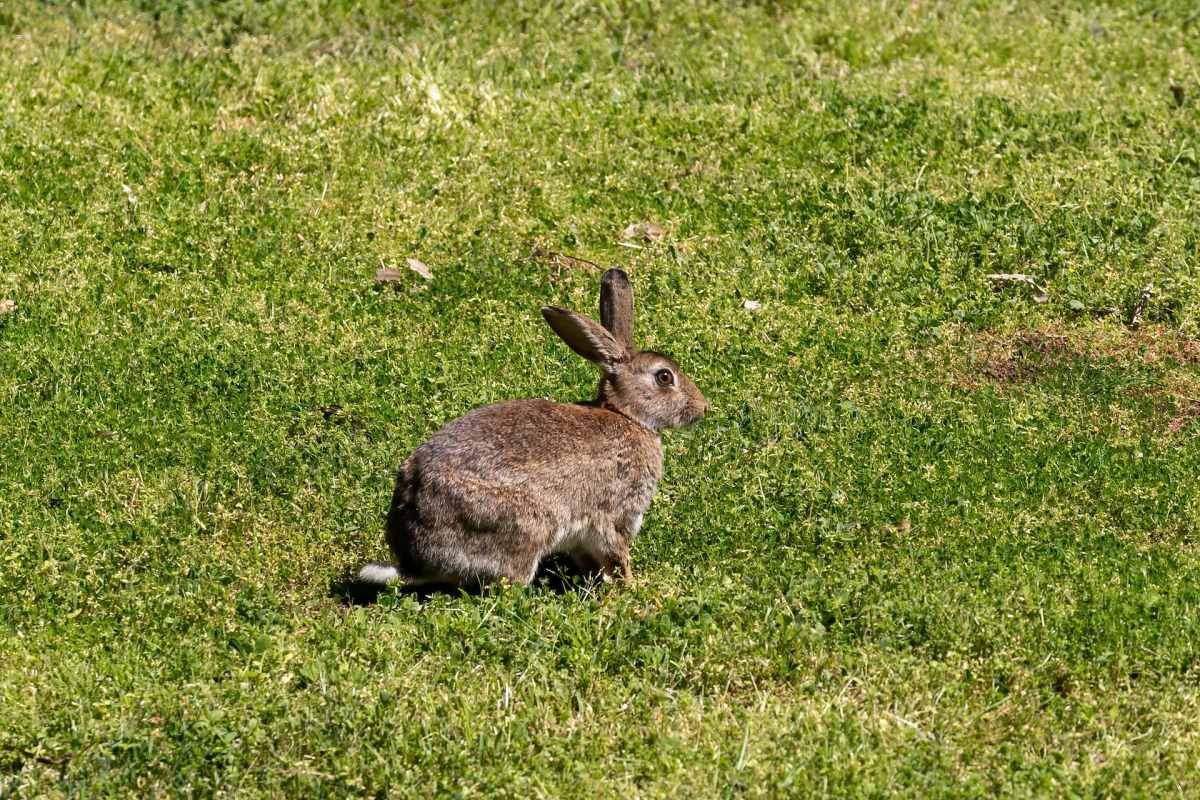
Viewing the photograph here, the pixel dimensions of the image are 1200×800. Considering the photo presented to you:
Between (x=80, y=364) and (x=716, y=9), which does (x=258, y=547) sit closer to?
(x=80, y=364)

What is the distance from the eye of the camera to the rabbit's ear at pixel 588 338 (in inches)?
317

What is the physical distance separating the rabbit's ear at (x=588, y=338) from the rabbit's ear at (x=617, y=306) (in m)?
0.09

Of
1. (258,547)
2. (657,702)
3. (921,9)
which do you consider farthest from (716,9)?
(657,702)

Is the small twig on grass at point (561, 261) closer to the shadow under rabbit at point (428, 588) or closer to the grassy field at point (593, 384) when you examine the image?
the grassy field at point (593, 384)

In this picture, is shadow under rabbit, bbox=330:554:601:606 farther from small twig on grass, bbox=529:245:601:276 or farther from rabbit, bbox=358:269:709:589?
small twig on grass, bbox=529:245:601:276

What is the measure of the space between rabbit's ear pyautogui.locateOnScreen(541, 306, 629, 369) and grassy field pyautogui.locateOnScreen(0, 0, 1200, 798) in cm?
63

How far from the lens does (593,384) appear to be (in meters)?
9.15

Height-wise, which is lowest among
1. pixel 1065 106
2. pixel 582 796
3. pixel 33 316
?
pixel 582 796

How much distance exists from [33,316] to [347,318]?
5.74ft

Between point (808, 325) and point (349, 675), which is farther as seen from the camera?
point (808, 325)

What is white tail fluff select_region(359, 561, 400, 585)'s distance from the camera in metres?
7.34

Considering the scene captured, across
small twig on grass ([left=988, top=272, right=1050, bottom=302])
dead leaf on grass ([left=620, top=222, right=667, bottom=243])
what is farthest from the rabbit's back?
small twig on grass ([left=988, top=272, right=1050, bottom=302])

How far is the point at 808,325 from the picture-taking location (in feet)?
31.7

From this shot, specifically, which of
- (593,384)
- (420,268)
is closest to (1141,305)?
(593,384)
